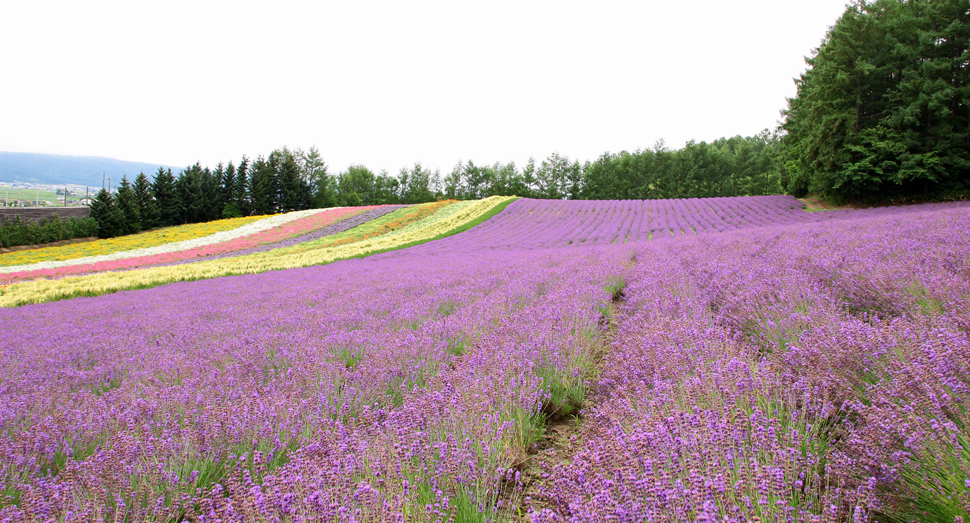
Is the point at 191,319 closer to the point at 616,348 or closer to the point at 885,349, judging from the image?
the point at 616,348

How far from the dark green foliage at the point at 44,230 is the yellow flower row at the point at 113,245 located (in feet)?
6.17

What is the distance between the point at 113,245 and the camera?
94.1 feet

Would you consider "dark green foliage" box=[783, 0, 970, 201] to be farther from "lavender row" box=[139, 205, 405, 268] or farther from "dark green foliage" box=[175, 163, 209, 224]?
"dark green foliage" box=[175, 163, 209, 224]

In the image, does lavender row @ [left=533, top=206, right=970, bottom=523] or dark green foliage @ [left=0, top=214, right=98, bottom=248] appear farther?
dark green foliage @ [left=0, top=214, right=98, bottom=248]

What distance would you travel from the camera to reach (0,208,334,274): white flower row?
21.3 meters

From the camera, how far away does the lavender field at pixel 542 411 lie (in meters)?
1.30

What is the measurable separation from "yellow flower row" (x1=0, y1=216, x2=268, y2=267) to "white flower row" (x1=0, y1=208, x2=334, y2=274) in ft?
3.74

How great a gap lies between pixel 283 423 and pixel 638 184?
62152 mm

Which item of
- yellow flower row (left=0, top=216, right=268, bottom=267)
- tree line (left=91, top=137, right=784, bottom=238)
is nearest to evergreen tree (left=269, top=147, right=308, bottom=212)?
tree line (left=91, top=137, right=784, bottom=238)

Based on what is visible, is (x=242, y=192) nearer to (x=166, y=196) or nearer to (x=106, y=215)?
(x=166, y=196)

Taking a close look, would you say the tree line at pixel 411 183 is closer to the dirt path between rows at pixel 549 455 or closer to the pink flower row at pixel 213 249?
the pink flower row at pixel 213 249

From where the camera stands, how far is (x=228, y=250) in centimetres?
2492

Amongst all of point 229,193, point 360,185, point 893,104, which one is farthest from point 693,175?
point 229,193

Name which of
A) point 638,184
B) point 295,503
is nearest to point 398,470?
point 295,503
